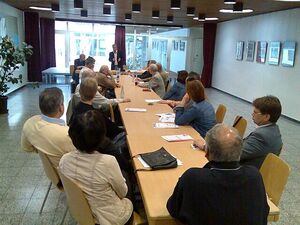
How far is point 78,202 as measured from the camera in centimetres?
180

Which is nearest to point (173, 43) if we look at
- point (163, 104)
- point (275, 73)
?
point (275, 73)

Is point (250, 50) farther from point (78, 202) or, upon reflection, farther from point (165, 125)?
point (78, 202)

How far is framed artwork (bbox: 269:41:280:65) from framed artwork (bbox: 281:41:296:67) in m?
0.22

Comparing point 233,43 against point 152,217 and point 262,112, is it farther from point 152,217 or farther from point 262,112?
point 152,217

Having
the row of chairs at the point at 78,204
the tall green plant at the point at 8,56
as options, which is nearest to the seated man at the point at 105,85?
the tall green plant at the point at 8,56

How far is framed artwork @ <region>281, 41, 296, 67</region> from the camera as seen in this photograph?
23.9 ft

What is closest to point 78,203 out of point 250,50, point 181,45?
point 250,50

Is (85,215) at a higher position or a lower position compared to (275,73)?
lower

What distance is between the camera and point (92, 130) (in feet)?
5.82

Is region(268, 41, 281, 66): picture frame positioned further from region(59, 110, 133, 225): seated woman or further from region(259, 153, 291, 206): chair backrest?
region(59, 110, 133, 225): seated woman

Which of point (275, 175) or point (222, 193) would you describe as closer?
point (222, 193)

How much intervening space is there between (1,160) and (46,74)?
324 inches

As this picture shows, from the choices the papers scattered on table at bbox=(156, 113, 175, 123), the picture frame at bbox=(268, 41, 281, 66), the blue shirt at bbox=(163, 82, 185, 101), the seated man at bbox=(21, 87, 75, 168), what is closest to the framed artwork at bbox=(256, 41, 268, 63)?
the picture frame at bbox=(268, 41, 281, 66)

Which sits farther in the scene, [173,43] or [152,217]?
A: [173,43]
